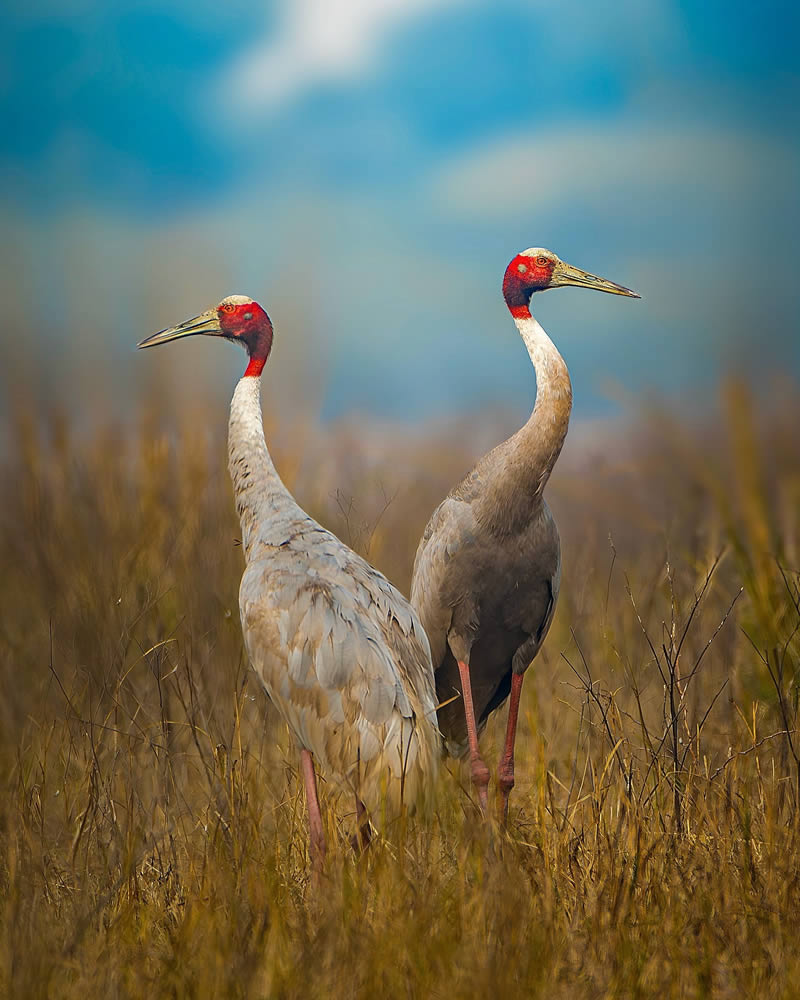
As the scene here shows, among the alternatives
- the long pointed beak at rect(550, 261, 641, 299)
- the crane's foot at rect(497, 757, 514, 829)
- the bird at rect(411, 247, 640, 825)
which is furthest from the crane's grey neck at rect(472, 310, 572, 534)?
the crane's foot at rect(497, 757, 514, 829)

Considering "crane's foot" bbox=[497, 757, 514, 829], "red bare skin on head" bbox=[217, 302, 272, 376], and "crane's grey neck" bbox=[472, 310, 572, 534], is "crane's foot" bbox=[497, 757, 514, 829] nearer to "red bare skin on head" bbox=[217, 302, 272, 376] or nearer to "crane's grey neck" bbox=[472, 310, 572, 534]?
"crane's grey neck" bbox=[472, 310, 572, 534]

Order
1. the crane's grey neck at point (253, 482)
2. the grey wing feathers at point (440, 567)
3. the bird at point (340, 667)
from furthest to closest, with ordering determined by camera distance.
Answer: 1. the grey wing feathers at point (440, 567)
2. the crane's grey neck at point (253, 482)
3. the bird at point (340, 667)

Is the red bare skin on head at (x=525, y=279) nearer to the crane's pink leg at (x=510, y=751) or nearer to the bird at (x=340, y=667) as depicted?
the bird at (x=340, y=667)

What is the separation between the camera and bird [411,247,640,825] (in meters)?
3.64

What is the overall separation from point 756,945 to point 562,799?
1657 millimetres

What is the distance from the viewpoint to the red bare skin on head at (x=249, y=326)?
3.90 m

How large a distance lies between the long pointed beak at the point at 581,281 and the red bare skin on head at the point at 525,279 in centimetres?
3

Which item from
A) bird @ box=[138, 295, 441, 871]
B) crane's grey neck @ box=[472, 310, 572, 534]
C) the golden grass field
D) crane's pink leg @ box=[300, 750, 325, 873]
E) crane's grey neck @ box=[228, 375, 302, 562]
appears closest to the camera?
the golden grass field

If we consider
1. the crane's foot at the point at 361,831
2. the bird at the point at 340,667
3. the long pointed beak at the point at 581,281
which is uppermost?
the long pointed beak at the point at 581,281

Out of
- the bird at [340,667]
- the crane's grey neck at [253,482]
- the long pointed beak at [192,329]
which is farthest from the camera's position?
the long pointed beak at [192,329]

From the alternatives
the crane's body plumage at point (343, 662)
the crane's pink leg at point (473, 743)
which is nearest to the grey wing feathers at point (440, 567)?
the crane's pink leg at point (473, 743)

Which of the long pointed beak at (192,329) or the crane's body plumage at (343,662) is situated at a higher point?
the long pointed beak at (192,329)

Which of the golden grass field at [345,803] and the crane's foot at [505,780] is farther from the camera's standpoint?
the crane's foot at [505,780]

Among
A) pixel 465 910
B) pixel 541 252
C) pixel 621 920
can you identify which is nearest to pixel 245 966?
pixel 465 910
